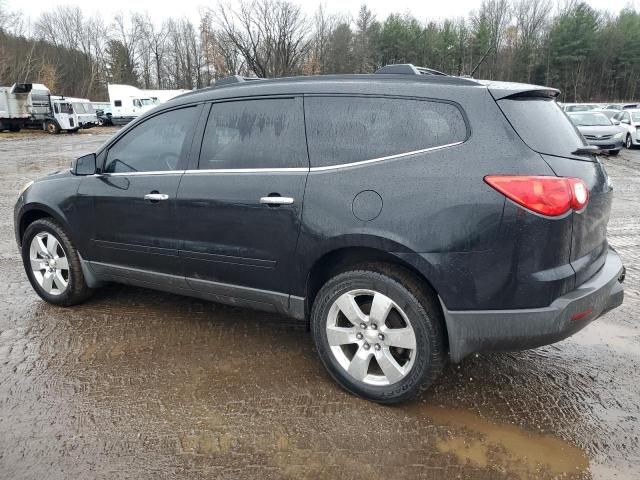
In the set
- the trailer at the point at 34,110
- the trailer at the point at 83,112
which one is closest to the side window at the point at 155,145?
the trailer at the point at 34,110

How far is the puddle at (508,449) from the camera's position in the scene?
7.77 ft

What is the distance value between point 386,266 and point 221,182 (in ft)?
3.96

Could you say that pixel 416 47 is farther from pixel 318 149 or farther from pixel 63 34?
pixel 318 149

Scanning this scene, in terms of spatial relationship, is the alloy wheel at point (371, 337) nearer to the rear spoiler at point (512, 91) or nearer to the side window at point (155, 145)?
the rear spoiler at point (512, 91)

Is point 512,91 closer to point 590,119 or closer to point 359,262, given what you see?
point 359,262

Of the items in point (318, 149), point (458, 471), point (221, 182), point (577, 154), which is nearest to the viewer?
point (458, 471)

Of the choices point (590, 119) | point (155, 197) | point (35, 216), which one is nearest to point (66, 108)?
point (590, 119)

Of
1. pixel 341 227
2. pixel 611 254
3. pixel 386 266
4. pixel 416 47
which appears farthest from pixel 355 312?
pixel 416 47

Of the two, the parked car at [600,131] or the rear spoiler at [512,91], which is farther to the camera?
the parked car at [600,131]

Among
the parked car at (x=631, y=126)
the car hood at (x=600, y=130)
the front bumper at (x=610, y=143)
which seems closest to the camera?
the front bumper at (x=610, y=143)

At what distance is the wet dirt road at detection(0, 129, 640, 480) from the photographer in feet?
7.90

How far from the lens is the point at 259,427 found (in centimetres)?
268

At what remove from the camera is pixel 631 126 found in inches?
813

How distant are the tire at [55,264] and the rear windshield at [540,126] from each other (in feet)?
11.3
